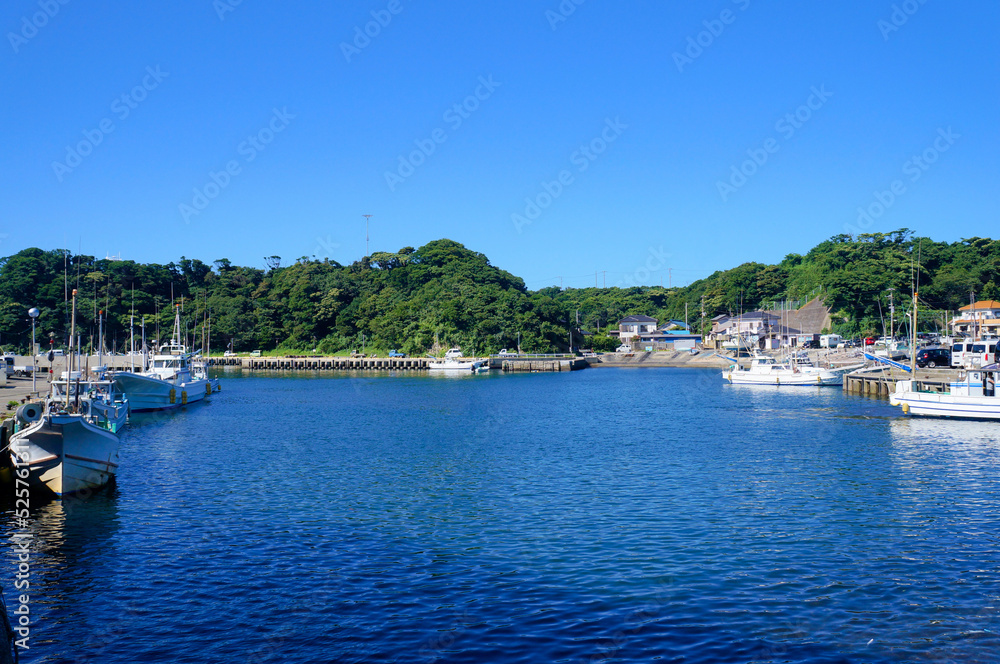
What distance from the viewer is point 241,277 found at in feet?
435

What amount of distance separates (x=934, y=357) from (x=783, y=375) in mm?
11887

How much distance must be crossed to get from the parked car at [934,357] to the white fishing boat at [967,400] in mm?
20167

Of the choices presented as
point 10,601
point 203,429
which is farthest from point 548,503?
point 203,429

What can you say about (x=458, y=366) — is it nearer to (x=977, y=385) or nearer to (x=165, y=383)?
(x=165, y=383)

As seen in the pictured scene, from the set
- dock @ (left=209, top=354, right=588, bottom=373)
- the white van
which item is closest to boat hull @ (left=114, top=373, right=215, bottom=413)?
dock @ (left=209, top=354, right=588, bottom=373)

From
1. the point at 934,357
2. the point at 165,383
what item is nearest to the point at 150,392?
the point at 165,383

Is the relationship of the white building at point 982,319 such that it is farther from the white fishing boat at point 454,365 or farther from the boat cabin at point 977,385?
the white fishing boat at point 454,365

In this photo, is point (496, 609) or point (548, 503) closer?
point (496, 609)

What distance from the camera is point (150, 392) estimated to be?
153 ft

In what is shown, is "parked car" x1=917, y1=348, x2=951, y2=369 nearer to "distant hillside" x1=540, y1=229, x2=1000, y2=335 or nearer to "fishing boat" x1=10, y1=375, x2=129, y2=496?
"distant hillside" x1=540, y1=229, x2=1000, y2=335

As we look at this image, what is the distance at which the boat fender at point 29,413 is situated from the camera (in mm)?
20016

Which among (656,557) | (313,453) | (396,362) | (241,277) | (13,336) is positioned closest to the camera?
(656,557)

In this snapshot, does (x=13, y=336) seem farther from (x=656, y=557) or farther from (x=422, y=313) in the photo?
(x=656, y=557)

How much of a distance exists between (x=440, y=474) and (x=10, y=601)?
14.0 metres
